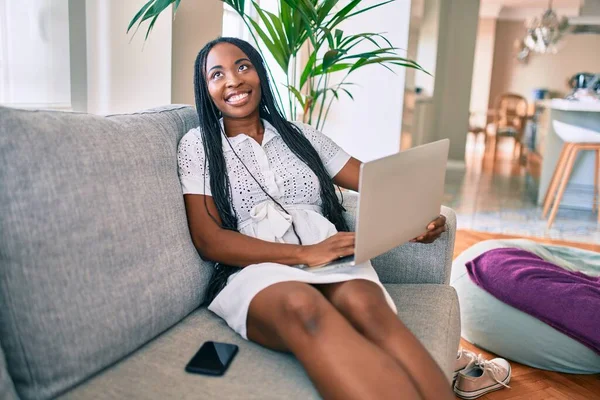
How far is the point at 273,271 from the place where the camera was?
137 centimetres

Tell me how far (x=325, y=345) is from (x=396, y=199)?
1.27 feet

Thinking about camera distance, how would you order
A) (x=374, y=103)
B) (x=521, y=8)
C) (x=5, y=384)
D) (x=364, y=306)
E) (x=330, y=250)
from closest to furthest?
1. (x=5, y=384)
2. (x=364, y=306)
3. (x=330, y=250)
4. (x=374, y=103)
5. (x=521, y=8)

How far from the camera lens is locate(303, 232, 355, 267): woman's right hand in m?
1.42

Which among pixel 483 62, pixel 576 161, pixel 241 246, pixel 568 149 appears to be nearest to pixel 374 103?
pixel 568 149

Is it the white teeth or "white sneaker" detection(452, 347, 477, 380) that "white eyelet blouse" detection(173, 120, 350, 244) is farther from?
"white sneaker" detection(452, 347, 477, 380)

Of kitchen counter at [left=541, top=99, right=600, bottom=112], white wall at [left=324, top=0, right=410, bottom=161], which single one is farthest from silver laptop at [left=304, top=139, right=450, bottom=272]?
kitchen counter at [left=541, top=99, right=600, bottom=112]

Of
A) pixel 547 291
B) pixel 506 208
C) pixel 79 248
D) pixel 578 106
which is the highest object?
pixel 578 106

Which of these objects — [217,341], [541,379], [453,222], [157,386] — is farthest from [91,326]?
[541,379]

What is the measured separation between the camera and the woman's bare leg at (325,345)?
1.07m

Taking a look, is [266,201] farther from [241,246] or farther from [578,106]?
[578,106]

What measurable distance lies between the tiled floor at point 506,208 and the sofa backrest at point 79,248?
3.12 metres

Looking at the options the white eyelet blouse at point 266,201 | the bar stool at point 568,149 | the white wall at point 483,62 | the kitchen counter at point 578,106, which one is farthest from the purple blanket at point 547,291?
the white wall at point 483,62

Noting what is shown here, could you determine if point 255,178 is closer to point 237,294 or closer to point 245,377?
point 237,294

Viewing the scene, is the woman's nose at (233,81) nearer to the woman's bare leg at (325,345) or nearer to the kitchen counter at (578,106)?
the woman's bare leg at (325,345)
